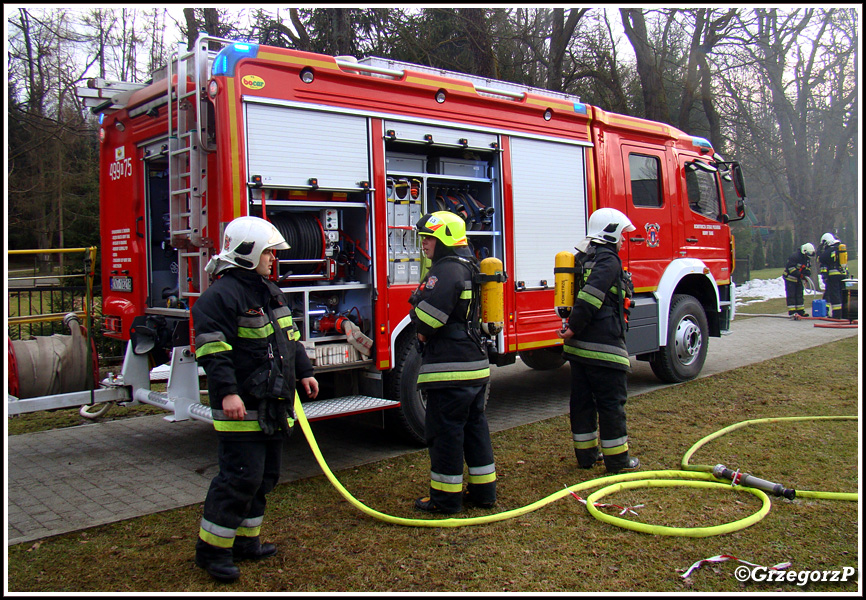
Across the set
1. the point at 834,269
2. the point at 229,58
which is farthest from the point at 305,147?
the point at 834,269

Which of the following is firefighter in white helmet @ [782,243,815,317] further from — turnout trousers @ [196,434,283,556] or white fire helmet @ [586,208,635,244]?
turnout trousers @ [196,434,283,556]

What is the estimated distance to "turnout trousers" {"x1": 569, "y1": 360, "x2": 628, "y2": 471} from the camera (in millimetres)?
4836

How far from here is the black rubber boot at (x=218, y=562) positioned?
328 cm

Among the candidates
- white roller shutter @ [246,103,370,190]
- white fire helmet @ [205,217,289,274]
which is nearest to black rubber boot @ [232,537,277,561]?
white fire helmet @ [205,217,289,274]

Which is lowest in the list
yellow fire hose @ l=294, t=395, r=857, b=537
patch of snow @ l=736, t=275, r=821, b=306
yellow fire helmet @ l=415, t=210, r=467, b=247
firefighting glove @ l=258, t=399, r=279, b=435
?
yellow fire hose @ l=294, t=395, r=857, b=537

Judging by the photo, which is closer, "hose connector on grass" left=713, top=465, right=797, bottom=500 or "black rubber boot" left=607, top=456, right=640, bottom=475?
"hose connector on grass" left=713, top=465, right=797, bottom=500

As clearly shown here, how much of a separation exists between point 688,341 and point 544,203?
2.93 meters

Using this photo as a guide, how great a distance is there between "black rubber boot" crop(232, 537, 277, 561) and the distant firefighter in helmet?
14580 mm

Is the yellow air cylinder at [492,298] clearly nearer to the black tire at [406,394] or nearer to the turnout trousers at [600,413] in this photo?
the turnout trousers at [600,413]

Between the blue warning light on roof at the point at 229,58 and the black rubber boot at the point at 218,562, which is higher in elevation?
the blue warning light on roof at the point at 229,58

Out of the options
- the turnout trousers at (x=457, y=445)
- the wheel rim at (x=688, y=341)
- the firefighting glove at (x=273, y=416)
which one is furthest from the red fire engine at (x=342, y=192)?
the firefighting glove at (x=273, y=416)

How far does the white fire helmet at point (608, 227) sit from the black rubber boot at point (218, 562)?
10.8 feet

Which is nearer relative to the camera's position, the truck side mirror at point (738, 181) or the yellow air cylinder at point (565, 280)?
the yellow air cylinder at point (565, 280)

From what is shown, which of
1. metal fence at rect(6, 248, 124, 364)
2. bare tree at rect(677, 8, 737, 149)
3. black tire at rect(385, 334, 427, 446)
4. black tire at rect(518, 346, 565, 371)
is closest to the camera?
black tire at rect(385, 334, 427, 446)
